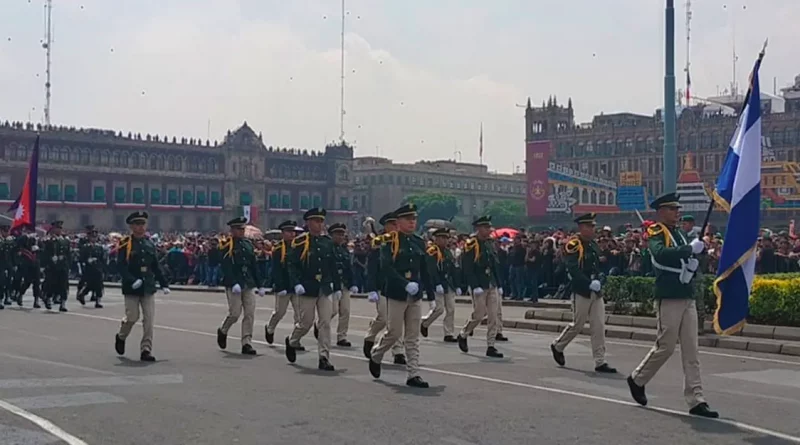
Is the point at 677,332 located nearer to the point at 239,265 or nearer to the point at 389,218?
the point at 389,218

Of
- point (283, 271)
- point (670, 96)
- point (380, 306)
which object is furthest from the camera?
point (670, 96)

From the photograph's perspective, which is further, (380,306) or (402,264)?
(380,306)

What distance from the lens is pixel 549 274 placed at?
2559 cm

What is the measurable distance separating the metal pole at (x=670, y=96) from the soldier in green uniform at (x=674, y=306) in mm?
12886

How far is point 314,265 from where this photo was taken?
517 inches

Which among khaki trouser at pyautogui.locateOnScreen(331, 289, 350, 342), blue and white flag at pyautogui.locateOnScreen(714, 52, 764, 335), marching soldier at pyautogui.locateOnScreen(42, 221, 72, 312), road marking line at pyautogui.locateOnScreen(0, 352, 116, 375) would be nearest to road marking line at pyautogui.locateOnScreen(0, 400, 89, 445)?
road marking line at pyautogui.locateOnScreen(0, 352, 116, 375)

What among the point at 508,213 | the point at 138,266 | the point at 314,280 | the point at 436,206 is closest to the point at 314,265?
the point at 314,280

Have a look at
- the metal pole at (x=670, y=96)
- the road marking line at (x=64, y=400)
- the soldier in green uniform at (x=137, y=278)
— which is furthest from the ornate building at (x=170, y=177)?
the road marking line at (x=64, y=400)

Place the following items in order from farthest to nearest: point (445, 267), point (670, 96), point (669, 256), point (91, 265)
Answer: point (91, 265), point (670, 96), point (445, 267), point (669, 256)

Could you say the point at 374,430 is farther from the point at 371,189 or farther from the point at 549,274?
the point at 371,189

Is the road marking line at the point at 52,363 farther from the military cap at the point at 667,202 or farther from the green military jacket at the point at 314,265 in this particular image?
the military cap at the point at 667,202

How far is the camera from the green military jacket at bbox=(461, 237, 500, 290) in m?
15.5

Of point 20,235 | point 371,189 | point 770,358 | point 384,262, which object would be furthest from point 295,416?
point 371,189

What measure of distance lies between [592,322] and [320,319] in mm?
3228
